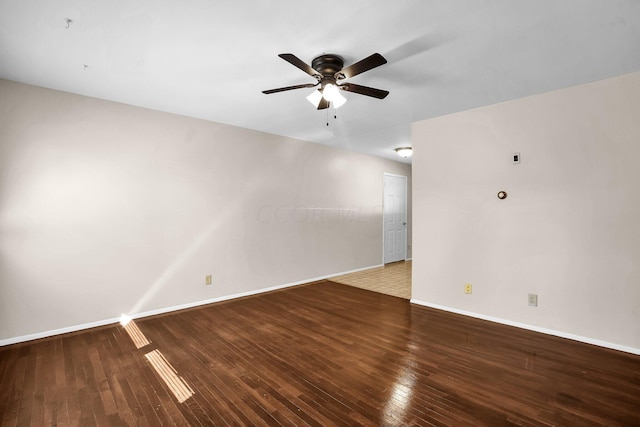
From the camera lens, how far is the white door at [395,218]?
6.82 meters

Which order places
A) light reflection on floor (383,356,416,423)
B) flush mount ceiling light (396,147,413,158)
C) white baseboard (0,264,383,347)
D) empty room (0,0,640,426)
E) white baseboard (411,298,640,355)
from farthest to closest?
flush mount ceiling light (396,147,413,158) < white baseboard (0,264,383,347) < white baseboard (411,298,640,355) < empty room (0,0,640,426) < light reflection on floor (383,356,416,423)

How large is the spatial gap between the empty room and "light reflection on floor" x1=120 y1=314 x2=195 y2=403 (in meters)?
0.03

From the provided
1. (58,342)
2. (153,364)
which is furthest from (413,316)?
(58,342)

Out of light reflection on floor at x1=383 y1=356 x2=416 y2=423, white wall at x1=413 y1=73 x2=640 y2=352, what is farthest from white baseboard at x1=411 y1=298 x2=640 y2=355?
light reflection on floor at x1=383 y1=356 x2=416 y2=423

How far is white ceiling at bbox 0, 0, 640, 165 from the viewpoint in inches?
71.6

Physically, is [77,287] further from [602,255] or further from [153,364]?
[602,255]

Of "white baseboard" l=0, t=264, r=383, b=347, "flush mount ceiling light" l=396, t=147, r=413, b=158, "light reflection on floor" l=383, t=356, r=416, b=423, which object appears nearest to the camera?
"light reflection on floor" l=383, t=356, r=416, b=423

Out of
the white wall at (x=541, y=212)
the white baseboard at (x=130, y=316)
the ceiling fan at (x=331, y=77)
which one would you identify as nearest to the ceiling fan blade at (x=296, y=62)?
the ceiling fan at (x=331, y=77)

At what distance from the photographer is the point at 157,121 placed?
3.61 m

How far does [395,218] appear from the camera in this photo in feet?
23.3

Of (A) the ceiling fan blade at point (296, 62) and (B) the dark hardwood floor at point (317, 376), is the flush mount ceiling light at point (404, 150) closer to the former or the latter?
(B) the dark hardwood floor at point (317, 376)

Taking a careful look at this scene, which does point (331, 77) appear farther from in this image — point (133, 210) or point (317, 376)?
point (133, 210)

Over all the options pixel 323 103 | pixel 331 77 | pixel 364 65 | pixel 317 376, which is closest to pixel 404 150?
pixel 323 103

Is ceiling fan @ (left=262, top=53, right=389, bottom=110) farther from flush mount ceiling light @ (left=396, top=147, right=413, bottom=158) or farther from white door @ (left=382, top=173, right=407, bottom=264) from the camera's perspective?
white door @ (left=382, top=173, right=407, bottom=264)
